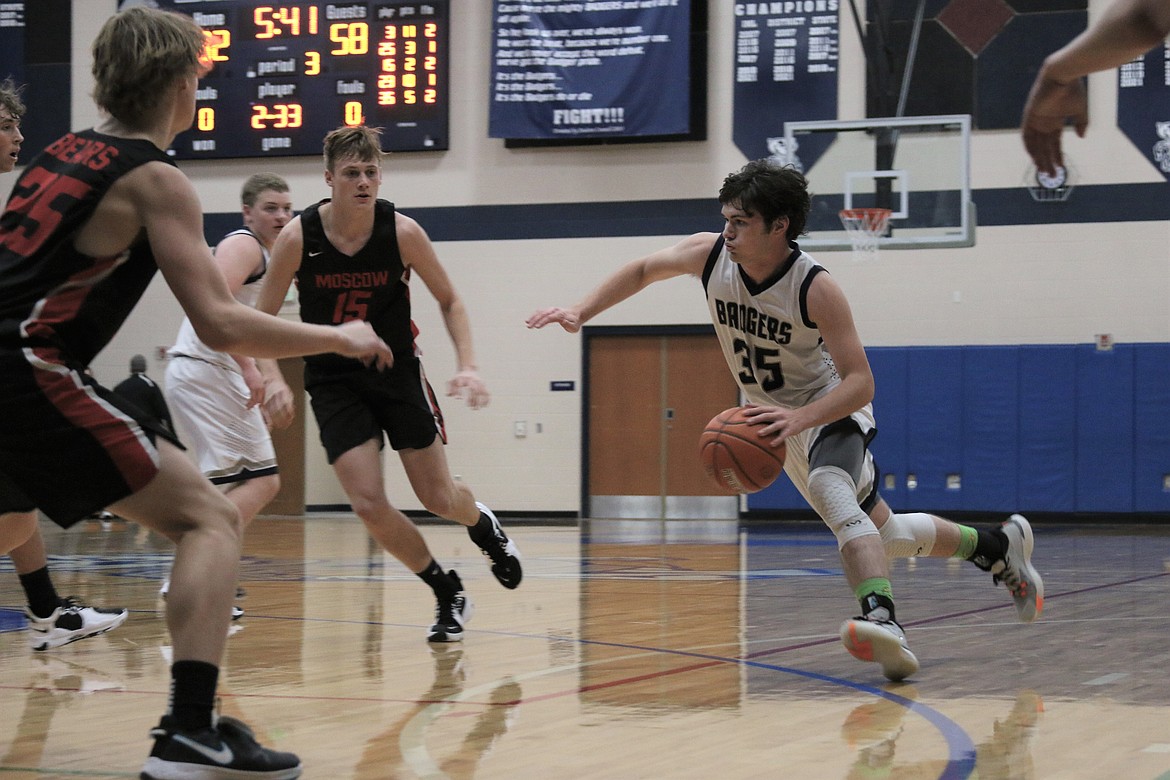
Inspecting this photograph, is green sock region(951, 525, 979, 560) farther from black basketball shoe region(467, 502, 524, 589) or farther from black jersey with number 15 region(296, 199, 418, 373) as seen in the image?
black jersey with number 15 region(296, 199, 418, 373)

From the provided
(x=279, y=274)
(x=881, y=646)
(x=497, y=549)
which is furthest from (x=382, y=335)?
(x=881, y=646)

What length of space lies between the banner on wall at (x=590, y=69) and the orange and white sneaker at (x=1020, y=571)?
10.4 m

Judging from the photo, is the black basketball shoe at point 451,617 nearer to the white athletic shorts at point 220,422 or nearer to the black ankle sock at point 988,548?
the white athletic shorts at point 220,422

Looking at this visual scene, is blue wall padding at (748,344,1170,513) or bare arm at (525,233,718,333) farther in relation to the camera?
blue wall padding at (748,344,1170,513)

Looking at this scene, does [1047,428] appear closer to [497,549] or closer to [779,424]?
[497,549]

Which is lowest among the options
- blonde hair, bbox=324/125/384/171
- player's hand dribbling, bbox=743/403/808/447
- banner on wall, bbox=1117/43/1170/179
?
player's hand dribbling, bbox=743/403/808/447

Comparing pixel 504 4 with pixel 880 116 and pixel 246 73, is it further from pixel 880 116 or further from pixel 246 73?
pixel 880 116

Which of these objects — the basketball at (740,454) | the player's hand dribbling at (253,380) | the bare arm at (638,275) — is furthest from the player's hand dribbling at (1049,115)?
the player's hand dribbling at (253,380)

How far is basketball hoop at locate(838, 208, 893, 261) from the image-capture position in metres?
12.8

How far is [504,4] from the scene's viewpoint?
1521cm

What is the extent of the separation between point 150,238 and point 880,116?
12.8 meters

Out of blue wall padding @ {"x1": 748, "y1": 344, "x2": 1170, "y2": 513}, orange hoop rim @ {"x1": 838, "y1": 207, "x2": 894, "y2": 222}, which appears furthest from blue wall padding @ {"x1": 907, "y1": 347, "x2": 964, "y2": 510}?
orange hoop rim @ {"x1": 838, "y1": 207, "x2": 894, "y2": 222}

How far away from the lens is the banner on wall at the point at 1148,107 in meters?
13.7

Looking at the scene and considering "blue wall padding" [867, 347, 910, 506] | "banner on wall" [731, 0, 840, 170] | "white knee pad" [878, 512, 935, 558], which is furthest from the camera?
"banner on wall" [731, 0, 840, 170]
